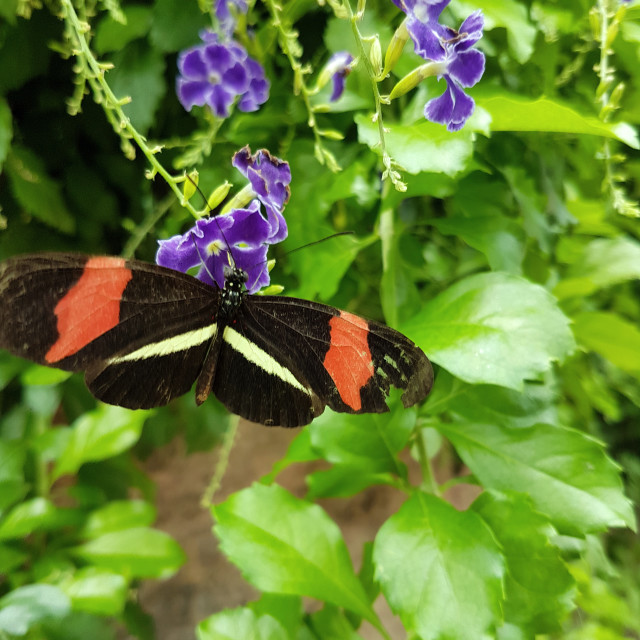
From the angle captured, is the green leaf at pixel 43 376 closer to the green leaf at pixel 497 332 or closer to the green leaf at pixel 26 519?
the green leaf at pixel 26 519

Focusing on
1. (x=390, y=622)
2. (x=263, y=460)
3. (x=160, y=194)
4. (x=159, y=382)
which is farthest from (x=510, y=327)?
(x=390, y=622)

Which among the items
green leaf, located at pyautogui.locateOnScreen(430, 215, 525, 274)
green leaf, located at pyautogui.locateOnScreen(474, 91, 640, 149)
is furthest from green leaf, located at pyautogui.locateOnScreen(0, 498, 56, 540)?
green leaf, located at pyautogui.locateOnScreen(474, 91, 640, 149)

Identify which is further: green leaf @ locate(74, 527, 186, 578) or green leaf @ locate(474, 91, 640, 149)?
green leaf @ locate(74, 527, 186, 578)

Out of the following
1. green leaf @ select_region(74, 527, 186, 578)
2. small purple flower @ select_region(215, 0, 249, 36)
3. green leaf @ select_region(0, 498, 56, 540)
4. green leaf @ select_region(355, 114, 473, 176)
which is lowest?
green leaf @ select_region(74, 527, 186, 578)

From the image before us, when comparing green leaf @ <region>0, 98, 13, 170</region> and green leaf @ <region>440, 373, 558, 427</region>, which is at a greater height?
green leaf @ <region>0, 98, 13, 170</region>

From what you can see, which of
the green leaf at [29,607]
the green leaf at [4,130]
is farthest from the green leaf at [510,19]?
the green leaf at [29,607]

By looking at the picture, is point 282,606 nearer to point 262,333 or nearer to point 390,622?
point 262,333

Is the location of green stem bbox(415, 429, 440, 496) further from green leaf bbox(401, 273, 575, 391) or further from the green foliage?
green leaf bbox(401, 273, 575, 391)
